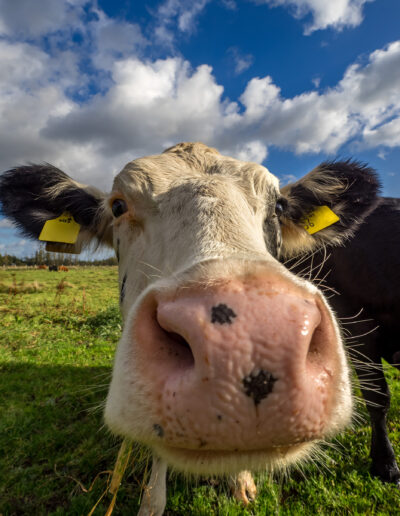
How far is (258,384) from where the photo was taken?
2.99 feet

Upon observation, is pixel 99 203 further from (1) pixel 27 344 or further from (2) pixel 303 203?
(1) pixel 27 344

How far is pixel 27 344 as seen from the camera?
8211 mm

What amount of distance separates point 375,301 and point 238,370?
11.5ft

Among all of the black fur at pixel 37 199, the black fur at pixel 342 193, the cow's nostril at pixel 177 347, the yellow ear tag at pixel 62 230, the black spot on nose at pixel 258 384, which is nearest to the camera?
the black spot on nose at pixel 258 384

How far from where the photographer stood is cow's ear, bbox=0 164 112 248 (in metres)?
3.24

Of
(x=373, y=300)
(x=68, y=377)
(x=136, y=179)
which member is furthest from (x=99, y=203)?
(x=68, y=377)

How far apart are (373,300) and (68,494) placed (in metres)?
4.11

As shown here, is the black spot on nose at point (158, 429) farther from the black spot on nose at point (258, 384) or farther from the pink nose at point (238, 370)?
the black spot on nose at point (258, 384)

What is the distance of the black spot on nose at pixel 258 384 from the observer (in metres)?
0.91

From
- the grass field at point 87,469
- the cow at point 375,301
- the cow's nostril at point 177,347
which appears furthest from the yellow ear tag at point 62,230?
the cow's nostril at point 177,347

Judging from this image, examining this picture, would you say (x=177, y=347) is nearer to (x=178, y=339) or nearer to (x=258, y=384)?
(x=178, y=339)

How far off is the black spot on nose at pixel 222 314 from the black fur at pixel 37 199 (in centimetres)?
293

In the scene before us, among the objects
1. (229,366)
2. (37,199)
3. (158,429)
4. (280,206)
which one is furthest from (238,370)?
(37,199)

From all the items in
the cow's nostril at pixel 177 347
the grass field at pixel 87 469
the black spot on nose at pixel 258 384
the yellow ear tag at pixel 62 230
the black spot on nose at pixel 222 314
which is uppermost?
the yellow ear tag at pixel 62 230
